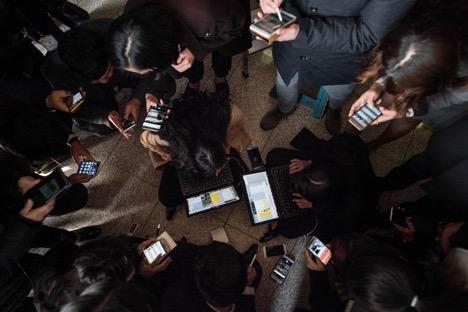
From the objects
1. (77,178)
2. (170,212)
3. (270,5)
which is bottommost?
(170,212)

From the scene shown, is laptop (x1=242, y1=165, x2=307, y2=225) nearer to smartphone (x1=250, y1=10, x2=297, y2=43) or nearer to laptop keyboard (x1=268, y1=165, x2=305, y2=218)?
laptop keyboard (x1=268, y1=165, x2=305, y2=218)

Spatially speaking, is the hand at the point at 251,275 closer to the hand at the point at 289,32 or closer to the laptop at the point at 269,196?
the laptop at the point at 269,196

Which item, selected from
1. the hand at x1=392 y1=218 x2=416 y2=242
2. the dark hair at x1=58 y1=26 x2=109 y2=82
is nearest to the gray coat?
the hand at x1=392 y1=218 x2=416 y2=242

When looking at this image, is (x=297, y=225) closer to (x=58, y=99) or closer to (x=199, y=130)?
(x=199, y=130)

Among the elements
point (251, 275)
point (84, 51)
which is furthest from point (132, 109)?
point (251, 275)

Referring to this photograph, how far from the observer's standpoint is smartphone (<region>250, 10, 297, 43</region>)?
187 cm

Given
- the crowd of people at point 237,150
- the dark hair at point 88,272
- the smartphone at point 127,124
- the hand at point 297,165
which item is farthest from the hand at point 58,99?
the hand at point 297,165

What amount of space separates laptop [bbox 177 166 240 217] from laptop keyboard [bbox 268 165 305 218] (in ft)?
1.10

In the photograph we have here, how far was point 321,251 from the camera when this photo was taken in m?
2.42

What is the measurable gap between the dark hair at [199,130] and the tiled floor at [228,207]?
3.05ft

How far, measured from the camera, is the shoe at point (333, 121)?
10.00 feet

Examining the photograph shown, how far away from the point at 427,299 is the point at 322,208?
968 mm

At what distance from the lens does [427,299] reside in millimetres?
1552

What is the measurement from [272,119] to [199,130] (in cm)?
121
